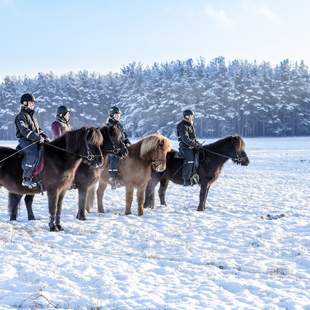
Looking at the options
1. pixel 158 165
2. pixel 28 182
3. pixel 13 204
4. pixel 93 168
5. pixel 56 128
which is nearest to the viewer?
pixel 28 182

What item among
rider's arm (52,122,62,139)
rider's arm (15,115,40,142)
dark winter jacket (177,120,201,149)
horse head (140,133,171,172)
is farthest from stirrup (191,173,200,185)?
rider's arm (15,115,40,142)

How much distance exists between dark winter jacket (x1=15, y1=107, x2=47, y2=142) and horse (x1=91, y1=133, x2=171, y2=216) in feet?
8.40

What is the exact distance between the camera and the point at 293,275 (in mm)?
7027

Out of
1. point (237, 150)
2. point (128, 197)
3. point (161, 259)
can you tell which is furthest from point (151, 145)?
point (161, 259)

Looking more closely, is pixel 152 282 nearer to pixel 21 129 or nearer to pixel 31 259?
pixel 31 259

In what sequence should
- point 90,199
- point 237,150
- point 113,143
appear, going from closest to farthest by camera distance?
1. point 113,143
2. point 90,199
3. point 237,150

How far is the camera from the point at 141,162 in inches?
448

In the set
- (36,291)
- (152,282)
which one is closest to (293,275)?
(152,282)

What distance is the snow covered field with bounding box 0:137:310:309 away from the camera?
575 cm

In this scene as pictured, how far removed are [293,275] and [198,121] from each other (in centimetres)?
7912

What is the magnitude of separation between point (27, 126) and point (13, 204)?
215cm

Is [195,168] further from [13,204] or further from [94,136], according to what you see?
[13,204]

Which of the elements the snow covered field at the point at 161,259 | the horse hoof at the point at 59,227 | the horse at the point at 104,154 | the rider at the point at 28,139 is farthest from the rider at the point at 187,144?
the rider at the point at 28,139

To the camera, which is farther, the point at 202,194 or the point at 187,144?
the point at 202,194
